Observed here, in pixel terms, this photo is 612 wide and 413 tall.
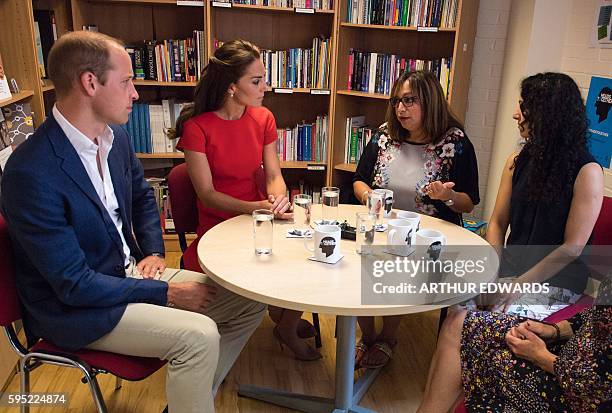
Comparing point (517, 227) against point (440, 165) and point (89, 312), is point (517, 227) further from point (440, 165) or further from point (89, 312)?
point (89, 312)

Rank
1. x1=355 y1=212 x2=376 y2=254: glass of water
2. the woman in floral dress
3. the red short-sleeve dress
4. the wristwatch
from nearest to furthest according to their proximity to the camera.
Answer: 1. the woman in floral dress
2. x1=355 y1=212 x2=376 y2=254: glass of water
3. the wristwatch
4. the red short-sleeve dress

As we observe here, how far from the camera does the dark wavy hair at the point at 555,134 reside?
6.23 feet

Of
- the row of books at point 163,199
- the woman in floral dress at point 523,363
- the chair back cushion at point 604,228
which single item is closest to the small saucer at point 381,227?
the woman in floral dress at point 523,363

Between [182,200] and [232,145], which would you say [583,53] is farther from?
[182,200]

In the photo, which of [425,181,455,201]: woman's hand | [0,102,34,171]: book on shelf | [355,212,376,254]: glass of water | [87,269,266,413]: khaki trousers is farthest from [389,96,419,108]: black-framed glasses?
[0,102,34,171]: book on shelf

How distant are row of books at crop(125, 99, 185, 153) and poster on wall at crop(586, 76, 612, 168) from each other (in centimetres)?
247

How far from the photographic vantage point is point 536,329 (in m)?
1.57

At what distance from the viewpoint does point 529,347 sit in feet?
4.93

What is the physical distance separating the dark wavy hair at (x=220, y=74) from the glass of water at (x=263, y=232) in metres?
0.81

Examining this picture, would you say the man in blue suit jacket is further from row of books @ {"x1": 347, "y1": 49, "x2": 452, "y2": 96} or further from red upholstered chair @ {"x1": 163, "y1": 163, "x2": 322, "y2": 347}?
row of books @ {"x1": 347, "y1": 49, "x2": 452, "y2": 96}

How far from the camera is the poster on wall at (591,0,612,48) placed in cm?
261

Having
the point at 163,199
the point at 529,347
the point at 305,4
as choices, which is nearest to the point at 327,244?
the point at 529,347

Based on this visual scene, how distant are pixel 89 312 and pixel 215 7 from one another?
250cm

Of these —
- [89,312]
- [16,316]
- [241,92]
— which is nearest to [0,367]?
[16,316]
